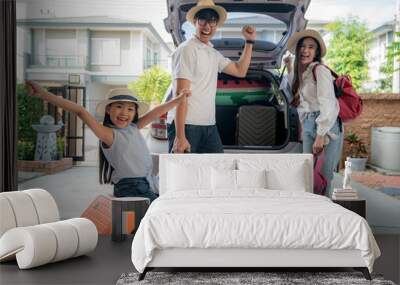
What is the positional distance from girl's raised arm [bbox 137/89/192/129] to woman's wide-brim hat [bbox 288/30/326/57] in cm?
108

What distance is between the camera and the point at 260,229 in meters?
4.93

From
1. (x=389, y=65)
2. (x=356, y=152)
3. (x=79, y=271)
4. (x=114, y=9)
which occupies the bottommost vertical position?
(x=79, y=271)

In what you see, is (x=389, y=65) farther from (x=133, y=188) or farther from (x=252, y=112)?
(x=133, y=188)

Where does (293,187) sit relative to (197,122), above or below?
below

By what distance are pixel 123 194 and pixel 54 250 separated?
183 centimetres

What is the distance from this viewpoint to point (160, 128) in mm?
7180

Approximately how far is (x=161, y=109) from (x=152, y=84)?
10.4 inches

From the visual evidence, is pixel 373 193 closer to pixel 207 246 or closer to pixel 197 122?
pixel 197 122

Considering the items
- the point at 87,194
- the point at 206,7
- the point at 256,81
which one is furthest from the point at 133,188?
the point at 206,7

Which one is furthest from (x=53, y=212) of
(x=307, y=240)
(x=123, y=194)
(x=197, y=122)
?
(x=307, y=240)

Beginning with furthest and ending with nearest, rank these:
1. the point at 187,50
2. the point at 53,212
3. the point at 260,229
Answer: the point at 187,50
the point at 53,212
the point at 260,229

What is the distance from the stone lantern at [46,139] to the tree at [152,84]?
0.87 meters

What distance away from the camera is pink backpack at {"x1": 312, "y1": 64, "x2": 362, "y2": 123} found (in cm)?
707

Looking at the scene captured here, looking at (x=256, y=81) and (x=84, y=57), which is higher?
(x=84, y=57)
